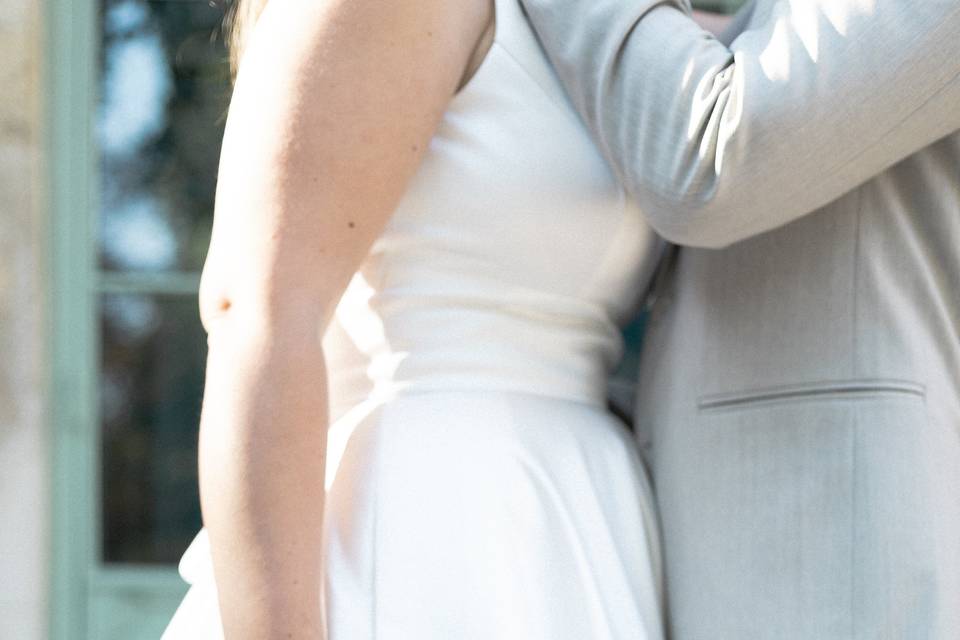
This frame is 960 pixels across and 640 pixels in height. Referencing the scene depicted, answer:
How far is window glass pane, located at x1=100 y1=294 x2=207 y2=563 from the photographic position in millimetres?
3975

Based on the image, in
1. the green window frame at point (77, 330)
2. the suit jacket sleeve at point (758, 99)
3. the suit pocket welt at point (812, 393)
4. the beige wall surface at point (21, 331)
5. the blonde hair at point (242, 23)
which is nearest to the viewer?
the suit jacket sleeve at point (758, 99)

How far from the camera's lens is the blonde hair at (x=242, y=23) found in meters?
1.37

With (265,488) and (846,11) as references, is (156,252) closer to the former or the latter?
(265,488)

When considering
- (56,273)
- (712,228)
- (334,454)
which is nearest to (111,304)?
(56,273)

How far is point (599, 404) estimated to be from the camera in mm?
1378

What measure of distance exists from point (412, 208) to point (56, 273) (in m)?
2.88

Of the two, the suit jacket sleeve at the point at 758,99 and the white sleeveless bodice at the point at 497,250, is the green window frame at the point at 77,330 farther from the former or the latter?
the suit jacket sleeve at the point at 758,99

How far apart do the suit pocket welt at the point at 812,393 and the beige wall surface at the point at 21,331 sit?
2870mm

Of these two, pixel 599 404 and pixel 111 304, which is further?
pixel 111 304

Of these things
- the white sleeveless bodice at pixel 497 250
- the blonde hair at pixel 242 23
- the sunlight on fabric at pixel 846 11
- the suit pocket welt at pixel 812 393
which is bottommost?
the suit pocket welt at pixel 812 393

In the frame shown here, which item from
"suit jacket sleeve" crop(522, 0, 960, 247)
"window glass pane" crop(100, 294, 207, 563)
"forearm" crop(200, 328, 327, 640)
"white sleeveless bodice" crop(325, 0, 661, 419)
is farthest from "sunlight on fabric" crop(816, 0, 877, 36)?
"window glass pane" crop(100, 294, 207, 563)

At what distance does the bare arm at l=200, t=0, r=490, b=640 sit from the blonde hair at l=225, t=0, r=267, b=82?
0.18 m

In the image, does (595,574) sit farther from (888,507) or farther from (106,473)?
(106,473)

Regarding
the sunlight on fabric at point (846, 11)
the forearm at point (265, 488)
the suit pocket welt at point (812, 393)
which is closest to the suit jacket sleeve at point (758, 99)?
the sunlight on fabric at point (846, 11)
